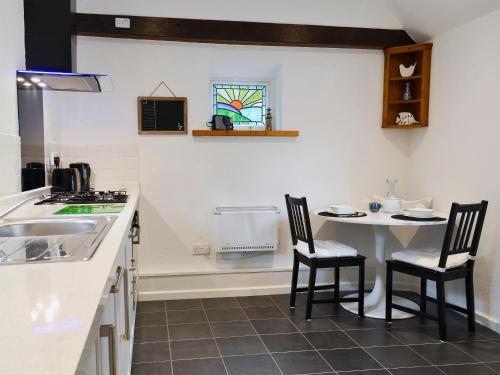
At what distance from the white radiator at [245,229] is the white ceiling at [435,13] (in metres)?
1.97

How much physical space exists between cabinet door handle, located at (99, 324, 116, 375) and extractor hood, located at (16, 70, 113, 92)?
1735 millimetres

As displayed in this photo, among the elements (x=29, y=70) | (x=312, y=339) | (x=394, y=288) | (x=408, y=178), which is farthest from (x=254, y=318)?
(x=29, y=70)

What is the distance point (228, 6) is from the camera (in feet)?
11.5

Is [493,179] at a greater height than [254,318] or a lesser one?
greater

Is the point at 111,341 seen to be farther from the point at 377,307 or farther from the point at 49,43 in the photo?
the point at 377,307

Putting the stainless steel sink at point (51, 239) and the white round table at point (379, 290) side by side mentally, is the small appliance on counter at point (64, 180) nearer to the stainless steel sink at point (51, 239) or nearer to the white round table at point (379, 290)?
the stainless steel sink at point (51, 239)

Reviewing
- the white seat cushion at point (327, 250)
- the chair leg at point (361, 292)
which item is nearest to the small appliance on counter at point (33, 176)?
the white seat cushion at point (327, 250)

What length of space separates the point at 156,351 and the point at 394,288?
2.35 meters

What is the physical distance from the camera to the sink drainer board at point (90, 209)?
207 centimetres

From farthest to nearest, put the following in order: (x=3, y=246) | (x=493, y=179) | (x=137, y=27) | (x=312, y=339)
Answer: (x=137, y=27)
(x=493, y=179)
(x=312, y=339)
(x=3, y=246)

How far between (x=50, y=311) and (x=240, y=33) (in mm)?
3129

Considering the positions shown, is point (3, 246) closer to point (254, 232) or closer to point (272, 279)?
point (254, 232)

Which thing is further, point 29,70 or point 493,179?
point 493,179

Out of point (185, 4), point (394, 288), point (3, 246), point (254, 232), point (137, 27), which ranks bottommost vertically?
point (394, 288)
